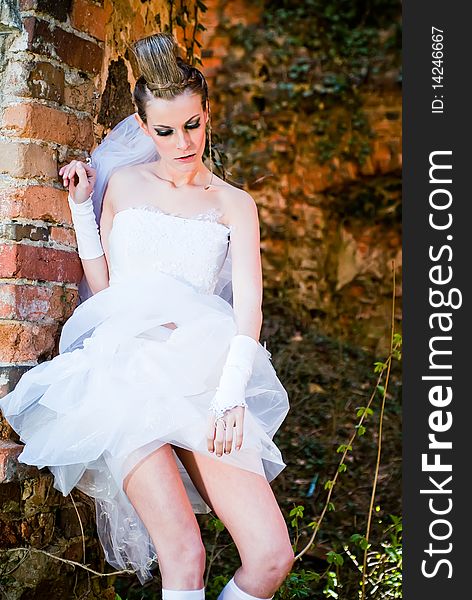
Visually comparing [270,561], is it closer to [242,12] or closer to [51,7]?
[51,7]

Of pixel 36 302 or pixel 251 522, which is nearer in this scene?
pixel 251 522

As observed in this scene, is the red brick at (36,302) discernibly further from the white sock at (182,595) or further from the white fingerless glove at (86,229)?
the white sock at (182,595)

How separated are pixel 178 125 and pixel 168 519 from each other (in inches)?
47.3

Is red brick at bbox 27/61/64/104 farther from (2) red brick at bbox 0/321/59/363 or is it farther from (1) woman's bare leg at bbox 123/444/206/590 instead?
(1) woman's bare leg at bbox 123/444/206/590

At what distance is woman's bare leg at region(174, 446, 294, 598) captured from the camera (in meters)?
2.52

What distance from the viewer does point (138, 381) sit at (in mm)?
2623

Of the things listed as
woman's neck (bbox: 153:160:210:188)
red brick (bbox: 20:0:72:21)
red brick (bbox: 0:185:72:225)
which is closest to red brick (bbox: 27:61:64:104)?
red brick (bbox: 20:0:72:21)

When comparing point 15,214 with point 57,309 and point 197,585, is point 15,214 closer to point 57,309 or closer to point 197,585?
point 57,309

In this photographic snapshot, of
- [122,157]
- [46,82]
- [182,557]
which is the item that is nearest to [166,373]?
[182,557]

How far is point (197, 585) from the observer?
8.16 feet

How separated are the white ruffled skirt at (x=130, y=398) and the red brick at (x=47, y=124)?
57 cm

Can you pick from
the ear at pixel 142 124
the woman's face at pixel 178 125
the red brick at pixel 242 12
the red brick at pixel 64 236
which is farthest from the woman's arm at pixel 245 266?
the red brick at pixel 242 12

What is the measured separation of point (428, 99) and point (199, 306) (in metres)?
1.13

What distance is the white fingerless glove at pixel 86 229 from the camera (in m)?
2.93
